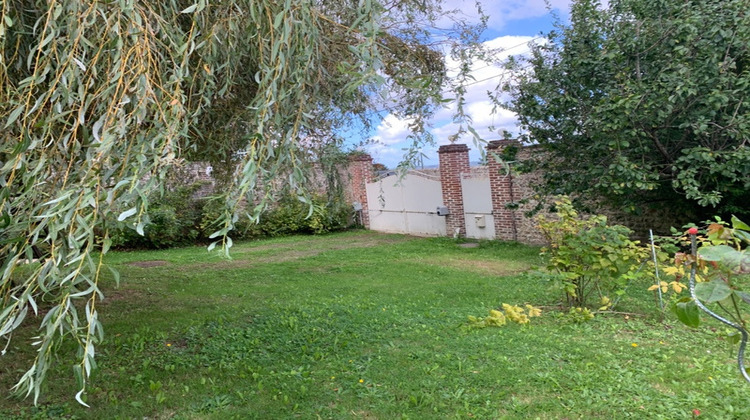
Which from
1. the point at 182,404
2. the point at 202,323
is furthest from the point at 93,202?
the point at 202,323

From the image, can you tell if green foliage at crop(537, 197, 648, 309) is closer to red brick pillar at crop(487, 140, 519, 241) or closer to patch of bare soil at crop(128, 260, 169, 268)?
red brick pillar at crop(487, 140, 519, 241)

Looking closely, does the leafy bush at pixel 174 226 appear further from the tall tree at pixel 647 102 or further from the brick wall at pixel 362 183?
the tall tree at pixel 647 102

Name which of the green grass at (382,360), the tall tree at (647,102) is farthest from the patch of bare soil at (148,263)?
the tall tree at (647,102)

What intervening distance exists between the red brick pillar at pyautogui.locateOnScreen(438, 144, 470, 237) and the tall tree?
3770mm

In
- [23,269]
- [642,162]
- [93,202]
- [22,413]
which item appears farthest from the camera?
[642,162]

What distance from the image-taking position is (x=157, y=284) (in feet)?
26.0

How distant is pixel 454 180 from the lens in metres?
12.4

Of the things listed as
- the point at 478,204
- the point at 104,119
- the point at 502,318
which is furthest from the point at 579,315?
the point at 478,204

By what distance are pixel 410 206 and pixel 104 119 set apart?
1236cm

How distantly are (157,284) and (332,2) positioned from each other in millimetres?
5945

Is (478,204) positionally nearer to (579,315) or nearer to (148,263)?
(579,315)

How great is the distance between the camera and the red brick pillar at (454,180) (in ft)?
40.2

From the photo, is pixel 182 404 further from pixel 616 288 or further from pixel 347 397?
pixel 616 288

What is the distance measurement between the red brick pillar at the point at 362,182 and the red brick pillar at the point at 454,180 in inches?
110
